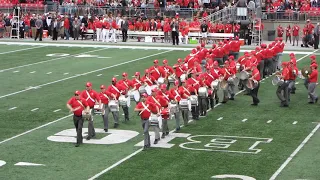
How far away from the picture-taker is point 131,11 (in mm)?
53406

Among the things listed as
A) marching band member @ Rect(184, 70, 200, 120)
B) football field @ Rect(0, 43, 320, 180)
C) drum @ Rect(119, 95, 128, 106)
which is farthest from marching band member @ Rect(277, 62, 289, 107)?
drum @ Rect(119, 95, 128, 106)

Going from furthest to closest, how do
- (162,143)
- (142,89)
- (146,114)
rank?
(142,89) < (162,143) < (146,114)

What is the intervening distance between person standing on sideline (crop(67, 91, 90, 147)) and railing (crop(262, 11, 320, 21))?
29.3m

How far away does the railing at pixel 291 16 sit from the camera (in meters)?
49.2

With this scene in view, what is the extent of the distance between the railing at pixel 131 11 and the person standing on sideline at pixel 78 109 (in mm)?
30492

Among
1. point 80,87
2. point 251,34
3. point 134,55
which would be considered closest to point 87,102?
point 80,87

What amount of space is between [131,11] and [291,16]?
9943 millimetres

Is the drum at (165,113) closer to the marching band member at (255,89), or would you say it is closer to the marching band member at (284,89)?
the marching band member at (255,89)

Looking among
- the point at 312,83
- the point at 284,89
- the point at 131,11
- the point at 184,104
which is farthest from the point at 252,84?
the point at 131,11

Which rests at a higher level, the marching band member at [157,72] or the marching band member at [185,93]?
the marching band member at [157,72]

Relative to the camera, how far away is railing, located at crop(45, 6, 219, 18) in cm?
5253

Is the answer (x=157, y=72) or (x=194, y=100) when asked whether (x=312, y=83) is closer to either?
(x=157, y=72)

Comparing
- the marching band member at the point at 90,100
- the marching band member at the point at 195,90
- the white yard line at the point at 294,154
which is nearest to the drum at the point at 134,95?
the marching band member at the point at 195,90

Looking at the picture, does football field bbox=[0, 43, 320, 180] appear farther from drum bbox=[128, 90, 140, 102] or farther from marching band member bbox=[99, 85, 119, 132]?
drum bbox=[128, 90, 140, 102]
